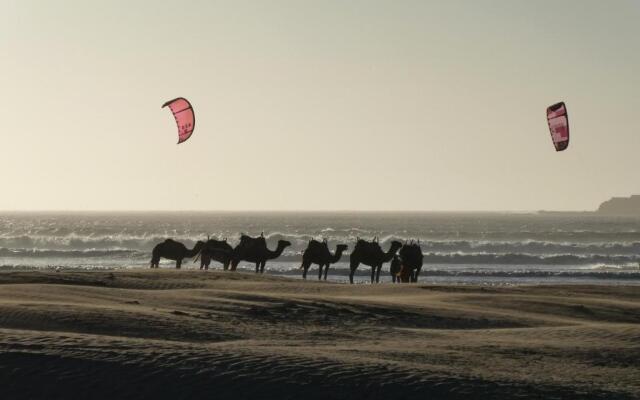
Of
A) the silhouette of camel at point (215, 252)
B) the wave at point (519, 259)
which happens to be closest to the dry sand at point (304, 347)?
the silhouette of camel at point (215, 252)

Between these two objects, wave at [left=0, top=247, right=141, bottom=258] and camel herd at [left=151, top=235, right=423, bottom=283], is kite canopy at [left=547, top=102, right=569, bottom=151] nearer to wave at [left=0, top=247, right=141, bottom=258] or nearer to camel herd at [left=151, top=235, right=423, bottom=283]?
camel herd at [left=151, top=235, right=423, bottom=283]

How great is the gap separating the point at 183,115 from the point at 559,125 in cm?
1040

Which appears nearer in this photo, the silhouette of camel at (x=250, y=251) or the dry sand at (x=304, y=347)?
the dry sand at (x=304, y=347)

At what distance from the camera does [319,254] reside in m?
31.5

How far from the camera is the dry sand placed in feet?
32.3

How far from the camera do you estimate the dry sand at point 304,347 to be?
32.3 feet

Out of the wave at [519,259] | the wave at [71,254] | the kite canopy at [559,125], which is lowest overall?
the wave at [519,259]

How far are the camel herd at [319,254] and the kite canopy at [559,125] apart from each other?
5082 mm

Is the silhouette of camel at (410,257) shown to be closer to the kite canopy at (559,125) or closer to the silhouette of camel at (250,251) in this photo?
the silhouette of camel at (250,251)

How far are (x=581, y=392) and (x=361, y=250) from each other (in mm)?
21471

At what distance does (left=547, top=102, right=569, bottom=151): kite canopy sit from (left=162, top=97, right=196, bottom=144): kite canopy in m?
9.91

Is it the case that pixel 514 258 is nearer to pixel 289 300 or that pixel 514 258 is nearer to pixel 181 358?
pixel 289 300

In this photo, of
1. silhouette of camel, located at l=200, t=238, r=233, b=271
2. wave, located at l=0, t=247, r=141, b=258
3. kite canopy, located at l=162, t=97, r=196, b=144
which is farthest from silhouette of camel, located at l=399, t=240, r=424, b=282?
wave, located at l=0, t=247, r=141, b=258

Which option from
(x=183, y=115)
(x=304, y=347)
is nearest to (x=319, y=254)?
(x=183, y=115)
